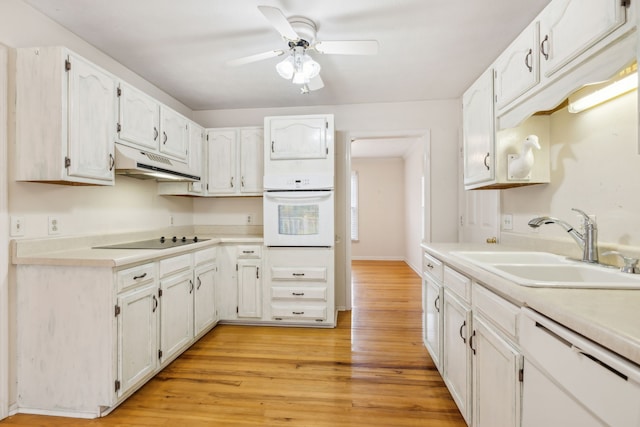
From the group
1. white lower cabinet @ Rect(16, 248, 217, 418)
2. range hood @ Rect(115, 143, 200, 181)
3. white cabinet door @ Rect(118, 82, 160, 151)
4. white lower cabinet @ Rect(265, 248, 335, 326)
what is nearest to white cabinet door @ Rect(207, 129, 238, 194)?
range hood @ Rect(115, 143, 200, 181)

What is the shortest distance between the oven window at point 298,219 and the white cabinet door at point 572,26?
2.06 metres

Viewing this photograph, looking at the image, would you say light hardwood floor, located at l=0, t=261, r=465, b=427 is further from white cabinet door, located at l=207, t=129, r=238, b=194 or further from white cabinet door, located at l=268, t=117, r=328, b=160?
white cabinet door, located at l=268, t=117, r=328, b=160

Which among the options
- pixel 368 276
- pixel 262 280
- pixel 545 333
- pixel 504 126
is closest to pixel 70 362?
pixel 262 280

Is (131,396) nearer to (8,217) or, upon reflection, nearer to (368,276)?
(8,217)

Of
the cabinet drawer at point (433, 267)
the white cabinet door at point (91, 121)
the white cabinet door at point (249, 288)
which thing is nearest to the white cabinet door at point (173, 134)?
the white cabinet door at point (91, 121)

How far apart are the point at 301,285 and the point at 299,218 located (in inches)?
26.8

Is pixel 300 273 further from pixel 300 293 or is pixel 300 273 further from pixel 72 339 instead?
pixel 72 339

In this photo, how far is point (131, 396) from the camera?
6.20ft

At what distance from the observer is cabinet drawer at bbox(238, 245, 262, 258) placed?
3.05 meters

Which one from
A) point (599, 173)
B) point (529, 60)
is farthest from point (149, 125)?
point (599, 173)

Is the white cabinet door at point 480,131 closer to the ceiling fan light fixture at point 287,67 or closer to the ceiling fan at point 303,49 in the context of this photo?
the ceiling fan at point 303,49

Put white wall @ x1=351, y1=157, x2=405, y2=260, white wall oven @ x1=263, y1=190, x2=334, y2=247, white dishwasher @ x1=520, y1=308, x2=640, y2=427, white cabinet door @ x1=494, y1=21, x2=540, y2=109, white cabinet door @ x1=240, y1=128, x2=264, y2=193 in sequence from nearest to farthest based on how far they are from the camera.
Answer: white dishwasher @ x1=520, y1=308, x2=640, y2=427
white cabinet door @ x1=494, y1=21, x2=540, y2=109
white wall oven @ x1=263, y1=190, x2=334, y2=247
white cabinet door @ x1=240, y1=128, x2=264, y2=193
white wall @ x1=351, y1=157, x2=405, y2=260

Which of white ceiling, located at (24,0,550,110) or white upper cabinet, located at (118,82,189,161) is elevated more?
white ceiling, located at (24,0,550,110)

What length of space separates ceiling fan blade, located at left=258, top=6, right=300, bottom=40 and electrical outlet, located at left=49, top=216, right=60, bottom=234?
5.99 ft
